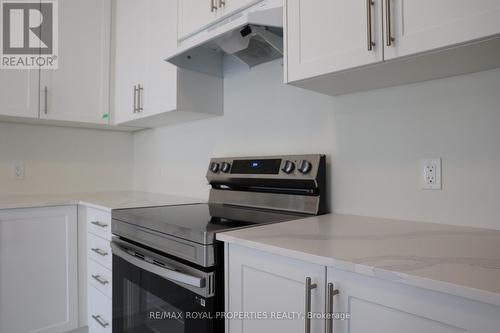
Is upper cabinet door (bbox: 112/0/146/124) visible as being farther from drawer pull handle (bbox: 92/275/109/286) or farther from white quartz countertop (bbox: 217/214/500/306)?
white quartz countertop (bbox: 217/214/500/306)

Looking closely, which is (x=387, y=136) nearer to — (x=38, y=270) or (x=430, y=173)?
(x=430, y=173)

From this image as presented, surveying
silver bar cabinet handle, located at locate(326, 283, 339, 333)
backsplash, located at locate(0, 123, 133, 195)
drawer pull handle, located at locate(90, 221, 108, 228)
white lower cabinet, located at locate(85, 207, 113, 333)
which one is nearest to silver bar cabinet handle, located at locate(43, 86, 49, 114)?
backsplash, located at locate(0, 123, 133, 195)

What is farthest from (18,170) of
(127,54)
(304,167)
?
(304,167)

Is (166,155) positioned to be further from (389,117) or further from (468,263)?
(468,263)

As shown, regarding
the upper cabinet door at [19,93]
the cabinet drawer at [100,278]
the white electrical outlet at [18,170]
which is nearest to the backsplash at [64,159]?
the white electrical outlet at [18,170]

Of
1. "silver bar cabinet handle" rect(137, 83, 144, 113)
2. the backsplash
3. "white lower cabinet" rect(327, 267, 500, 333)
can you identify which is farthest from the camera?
the backsplash

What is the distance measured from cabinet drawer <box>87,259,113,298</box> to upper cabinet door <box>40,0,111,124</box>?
102 cm

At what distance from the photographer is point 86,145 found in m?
2.65

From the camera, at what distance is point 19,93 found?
81.2 inches

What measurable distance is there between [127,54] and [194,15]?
876 mm

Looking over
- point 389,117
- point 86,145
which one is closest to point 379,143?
point 389,117

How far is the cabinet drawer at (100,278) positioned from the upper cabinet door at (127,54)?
97 centimetres

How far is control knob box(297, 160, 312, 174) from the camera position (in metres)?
1.41

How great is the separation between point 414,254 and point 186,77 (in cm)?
150
